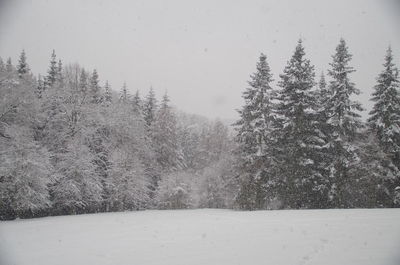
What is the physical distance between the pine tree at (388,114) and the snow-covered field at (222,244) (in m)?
12.9

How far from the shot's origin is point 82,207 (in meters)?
31.8

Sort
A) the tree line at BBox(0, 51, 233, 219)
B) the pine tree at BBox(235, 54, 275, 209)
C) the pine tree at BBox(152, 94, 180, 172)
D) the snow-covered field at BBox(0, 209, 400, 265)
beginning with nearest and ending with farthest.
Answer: the snow-covered field at BBox(0, 209, 400, 265) < the tree line at BBox(0, 51, 233, 219) < the pine tree at BBox(235, 54, 275, 209) < the pine tree at BBox(152, 94, 180, 172)

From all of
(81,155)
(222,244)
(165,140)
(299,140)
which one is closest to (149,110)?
(165,140)

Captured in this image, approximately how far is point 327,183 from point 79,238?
69.4ft

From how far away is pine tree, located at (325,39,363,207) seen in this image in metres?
27.5

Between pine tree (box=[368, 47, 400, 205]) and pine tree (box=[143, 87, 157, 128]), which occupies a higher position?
pine tree (box=[143, 87, 157, 128])

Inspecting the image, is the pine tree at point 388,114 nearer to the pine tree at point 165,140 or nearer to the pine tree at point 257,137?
the pine tree at point 257,137

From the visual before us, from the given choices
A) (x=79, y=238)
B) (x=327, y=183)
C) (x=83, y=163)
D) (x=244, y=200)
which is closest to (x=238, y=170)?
(x=244, y=200)

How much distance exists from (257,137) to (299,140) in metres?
4.03

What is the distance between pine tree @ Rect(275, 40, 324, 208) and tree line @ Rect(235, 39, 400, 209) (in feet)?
0.26

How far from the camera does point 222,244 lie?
12055 millimetres

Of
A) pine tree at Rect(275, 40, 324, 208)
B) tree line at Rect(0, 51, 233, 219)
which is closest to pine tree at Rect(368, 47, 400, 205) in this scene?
pine tree at Rect(275, 40, 324, 208)

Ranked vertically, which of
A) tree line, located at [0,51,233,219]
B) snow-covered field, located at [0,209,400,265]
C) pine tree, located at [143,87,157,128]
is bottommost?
snow-covered field, located at [0,209,400,265]

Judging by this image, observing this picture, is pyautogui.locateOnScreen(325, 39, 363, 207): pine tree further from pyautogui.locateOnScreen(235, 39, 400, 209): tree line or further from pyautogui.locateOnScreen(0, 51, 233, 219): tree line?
pyautogui.locateOnScreen(0, 51, 233, 219): tree line
